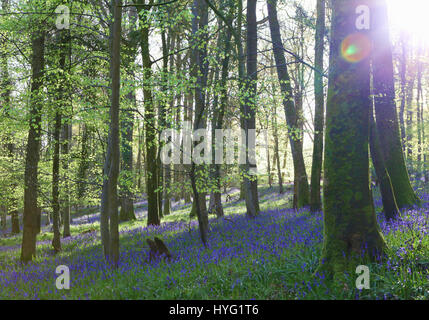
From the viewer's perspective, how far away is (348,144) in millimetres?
4527

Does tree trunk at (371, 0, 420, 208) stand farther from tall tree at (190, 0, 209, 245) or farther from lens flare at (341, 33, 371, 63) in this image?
tall tree at (190, 0, 209, 245)

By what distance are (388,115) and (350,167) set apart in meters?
5.06

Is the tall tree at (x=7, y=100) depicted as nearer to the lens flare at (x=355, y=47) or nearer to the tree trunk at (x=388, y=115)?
the lens flare at (x=355, y=47)

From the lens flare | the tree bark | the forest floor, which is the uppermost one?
the lens flare

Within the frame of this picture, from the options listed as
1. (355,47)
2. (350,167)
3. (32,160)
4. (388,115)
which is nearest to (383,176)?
(388,115)

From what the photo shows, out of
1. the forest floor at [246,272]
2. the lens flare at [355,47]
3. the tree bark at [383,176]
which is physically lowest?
the forest floor at [246,272]

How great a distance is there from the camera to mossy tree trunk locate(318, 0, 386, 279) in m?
4.47

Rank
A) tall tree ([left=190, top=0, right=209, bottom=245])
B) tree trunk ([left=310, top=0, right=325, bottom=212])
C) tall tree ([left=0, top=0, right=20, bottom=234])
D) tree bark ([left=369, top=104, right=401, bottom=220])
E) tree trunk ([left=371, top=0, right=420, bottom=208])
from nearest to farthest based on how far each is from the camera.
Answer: tree bark ([left=369, top=104, right=401, bottom=220]) → tall tree ([left=190, top=0, right=209, bottom=245]) → tree trunk ([left=371, top=0, right=420, bottom=208]) → tall tree ([left=0, top=0, right=20, bottom=234]) → tree trunk ([left=310, top=0, right=325, bottom=212])

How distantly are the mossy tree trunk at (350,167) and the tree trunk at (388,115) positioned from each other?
406 cm

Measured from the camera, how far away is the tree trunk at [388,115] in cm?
800

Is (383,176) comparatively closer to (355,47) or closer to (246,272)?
(355,47)

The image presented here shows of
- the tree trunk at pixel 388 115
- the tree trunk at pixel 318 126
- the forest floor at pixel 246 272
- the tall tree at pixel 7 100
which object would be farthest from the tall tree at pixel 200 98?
the tall tree at pixel 7 100

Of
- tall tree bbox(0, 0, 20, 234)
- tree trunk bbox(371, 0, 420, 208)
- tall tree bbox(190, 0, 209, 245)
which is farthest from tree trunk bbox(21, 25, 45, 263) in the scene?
tree trunk bbox(371, 0, 420, 208)
